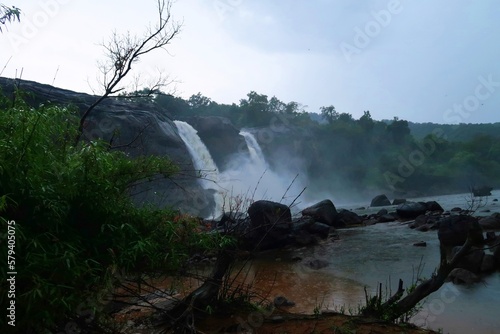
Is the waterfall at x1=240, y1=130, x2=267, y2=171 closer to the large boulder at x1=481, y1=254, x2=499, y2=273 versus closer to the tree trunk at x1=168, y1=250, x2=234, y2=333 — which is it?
the large boulder at x1=481, y1=254, x2=499, y2=273

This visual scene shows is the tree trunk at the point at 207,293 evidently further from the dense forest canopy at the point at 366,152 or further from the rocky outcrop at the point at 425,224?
the dense forest canopy at the point at 366,152

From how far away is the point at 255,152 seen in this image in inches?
1724

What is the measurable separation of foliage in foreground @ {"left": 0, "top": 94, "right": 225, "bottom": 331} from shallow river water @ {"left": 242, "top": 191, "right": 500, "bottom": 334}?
251 cm

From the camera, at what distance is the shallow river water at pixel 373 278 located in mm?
6047

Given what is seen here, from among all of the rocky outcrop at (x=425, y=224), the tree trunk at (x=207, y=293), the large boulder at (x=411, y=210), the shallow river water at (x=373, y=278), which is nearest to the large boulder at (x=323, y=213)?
the shallow river water at (x=373, y=278)

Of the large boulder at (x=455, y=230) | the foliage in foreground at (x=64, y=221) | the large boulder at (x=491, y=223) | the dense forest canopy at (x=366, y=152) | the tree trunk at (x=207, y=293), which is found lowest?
the tree trunk at (x=207, y=293)

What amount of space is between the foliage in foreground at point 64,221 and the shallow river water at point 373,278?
98.8 inches

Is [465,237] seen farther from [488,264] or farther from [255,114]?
[255,114]

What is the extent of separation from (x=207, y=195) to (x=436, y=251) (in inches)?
827

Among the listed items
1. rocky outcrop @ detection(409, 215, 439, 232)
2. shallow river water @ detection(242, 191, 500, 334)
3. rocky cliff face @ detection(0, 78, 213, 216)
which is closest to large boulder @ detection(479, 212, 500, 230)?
rocky outcrop @ detection(409, 215, 439, 232)

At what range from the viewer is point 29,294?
2506 millimetres

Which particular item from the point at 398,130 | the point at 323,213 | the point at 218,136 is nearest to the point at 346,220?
the point at 323,213

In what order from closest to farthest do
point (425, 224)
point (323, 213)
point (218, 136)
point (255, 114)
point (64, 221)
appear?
1. point (64, 221)
2. point (425, 224)
3. point (323, 213)
4. point (218, 136)
5. point (255, 114)

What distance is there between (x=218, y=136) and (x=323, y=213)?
79.2ft
